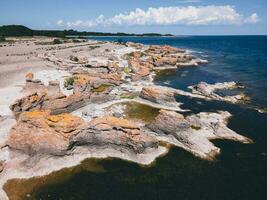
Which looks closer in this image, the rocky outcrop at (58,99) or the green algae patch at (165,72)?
the rocky outcrop at (58,99)

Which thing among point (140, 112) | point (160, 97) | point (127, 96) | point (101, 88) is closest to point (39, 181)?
point (140, 112)

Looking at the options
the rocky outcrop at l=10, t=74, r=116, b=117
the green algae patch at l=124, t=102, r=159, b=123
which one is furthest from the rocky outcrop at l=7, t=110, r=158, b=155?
the green algae patch at l=124, t=102, r=159, b=123

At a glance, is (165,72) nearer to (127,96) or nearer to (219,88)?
(219,88)

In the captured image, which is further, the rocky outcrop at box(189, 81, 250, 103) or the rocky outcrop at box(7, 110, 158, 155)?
the rocky outcrop at box(189, 81, 250, 103)

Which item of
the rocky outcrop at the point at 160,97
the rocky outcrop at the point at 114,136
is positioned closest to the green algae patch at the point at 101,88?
the rocky outcrop at the point at 160,97

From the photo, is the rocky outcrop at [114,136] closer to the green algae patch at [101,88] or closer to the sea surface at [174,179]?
the sea surface at [174,179]

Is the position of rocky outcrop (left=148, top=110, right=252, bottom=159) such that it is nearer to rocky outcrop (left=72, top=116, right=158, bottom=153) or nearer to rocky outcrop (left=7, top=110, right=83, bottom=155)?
Result: rocky outcrop (left=72, top=116, right=158, bottom=153)
